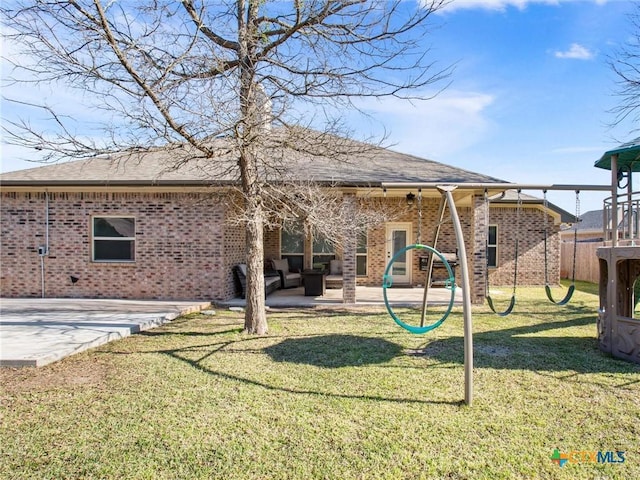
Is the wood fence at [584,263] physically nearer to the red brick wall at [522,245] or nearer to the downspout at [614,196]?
the red brick wall at [522,245]

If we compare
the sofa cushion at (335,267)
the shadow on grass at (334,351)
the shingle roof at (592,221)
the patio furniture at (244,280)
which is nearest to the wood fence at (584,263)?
the sofa cushion at (335,267)

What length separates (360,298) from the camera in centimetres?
1112

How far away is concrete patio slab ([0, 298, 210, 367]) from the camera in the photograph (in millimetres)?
5993

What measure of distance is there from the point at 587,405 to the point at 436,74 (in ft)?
16.4

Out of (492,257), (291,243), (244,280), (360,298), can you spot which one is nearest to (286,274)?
(291,243)

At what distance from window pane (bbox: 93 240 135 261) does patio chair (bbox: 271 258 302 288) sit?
→ 4303 mm

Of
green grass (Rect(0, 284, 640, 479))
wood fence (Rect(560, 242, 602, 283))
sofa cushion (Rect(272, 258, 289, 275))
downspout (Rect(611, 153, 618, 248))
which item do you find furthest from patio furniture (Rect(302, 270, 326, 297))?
wood fence (Rect(560, 242, 602, 283))

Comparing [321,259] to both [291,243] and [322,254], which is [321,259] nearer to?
[322,254]

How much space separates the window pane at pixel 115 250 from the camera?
10867mm

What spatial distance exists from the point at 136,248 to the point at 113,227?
976 millimetres

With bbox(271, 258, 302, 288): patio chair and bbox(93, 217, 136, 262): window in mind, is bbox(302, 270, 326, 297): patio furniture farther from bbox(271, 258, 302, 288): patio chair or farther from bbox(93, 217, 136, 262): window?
bbox(93, 217, 136, 262): window

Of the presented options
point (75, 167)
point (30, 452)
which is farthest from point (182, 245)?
point (30, 452)

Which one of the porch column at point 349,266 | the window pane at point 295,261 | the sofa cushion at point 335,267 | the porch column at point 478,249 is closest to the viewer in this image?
the porch column at point 349,266

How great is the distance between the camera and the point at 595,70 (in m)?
10.3
